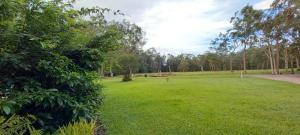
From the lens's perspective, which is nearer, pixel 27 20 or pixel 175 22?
pixel 27 20

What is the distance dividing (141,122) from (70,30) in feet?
11.5

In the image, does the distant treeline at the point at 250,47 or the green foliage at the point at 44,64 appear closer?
the green foliage at the point at 44,64

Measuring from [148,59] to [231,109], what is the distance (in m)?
51.6

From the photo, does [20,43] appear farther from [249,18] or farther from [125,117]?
[249,18]

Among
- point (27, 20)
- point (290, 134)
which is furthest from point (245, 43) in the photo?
point (27, 20)

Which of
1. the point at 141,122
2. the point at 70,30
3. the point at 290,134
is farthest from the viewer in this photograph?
the point at 141,122

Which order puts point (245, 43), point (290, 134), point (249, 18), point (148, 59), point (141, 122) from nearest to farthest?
point (290, 134), point (141, 122), point (249, 18), point (245, 43), point (148, 59)

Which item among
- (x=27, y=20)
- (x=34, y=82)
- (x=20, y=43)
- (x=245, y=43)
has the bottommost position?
(x=34, y=82)

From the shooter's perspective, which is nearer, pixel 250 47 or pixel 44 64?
pixel 44 64

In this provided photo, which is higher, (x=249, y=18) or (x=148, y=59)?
(x=249, y=18)

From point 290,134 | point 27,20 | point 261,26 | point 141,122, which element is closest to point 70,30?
point 27,20

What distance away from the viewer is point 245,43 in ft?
138

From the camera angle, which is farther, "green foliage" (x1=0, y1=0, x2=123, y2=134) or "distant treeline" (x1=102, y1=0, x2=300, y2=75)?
"distant treeline" (x1=102, y1=0, x2=300, y2=75)

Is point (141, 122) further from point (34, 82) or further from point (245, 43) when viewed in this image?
point (245, 43)
